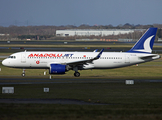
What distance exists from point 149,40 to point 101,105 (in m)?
27.7

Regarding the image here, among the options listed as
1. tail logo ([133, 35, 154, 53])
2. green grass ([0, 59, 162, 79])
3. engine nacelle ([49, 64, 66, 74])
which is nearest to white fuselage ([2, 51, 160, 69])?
tail logo ([133, 35, 154, 53])

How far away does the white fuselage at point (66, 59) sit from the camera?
46031mm

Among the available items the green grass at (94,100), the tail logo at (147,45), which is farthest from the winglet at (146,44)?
the green grass at (94,100)

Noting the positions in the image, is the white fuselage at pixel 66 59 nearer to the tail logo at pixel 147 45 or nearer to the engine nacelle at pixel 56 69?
the tail logo at pixel 147 45

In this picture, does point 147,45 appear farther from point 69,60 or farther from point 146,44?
point 69,60

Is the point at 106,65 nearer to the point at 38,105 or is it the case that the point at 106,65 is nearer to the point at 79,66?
the point at 79,66

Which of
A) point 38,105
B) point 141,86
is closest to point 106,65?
point 141,86

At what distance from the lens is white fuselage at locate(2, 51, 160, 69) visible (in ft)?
151

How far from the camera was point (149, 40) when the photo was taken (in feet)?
161

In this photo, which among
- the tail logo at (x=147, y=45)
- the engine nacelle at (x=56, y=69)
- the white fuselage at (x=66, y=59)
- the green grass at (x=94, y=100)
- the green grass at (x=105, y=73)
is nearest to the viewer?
the green grass at (x=94, y=100)

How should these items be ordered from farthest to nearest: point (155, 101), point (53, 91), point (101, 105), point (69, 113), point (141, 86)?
point (141, 86), point (53, 91), point (155, 101), point (101, 105), point (69, 113)

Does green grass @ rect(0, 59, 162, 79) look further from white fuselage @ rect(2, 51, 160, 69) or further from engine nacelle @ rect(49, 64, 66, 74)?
engine nacelle @ rect(49, 64, 66, 74)

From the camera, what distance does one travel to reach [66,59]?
46531mm

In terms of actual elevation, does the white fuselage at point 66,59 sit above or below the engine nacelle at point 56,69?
above
